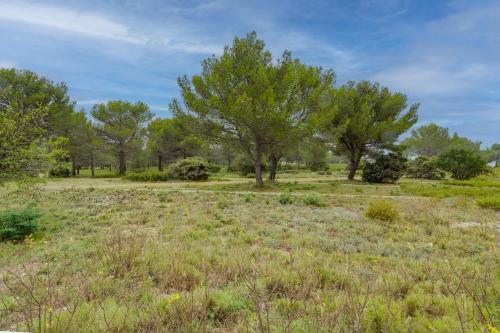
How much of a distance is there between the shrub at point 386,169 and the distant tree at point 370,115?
1256 mm

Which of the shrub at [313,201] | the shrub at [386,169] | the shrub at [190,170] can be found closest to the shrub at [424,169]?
the shrub at [386,169]

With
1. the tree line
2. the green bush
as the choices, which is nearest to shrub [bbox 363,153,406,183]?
the tree line

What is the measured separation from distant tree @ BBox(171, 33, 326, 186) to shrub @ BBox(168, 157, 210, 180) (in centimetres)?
861

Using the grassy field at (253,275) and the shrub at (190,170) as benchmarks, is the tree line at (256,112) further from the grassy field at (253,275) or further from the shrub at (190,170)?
the shrub at (190,170)

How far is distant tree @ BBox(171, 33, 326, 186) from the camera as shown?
15.6 meters

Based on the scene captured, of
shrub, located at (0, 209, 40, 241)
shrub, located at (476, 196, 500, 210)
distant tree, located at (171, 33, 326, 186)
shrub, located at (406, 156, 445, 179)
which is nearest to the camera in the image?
shrub, located at (0, 209, 40, 241)

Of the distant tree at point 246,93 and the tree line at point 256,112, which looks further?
the distant tree at point 246,93

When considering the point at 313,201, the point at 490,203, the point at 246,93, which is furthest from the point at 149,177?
the point at 490,203

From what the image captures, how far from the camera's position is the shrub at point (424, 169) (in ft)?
93.6

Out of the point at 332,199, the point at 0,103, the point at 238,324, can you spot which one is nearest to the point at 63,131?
the point at 0,103

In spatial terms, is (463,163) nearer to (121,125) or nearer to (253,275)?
(253,275)

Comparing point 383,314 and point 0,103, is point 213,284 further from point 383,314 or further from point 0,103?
point 0,103

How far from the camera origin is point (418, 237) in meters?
6.37

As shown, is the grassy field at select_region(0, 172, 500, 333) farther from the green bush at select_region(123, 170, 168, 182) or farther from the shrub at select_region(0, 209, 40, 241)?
the green bush at select_region(123, 170, 168, 182)
